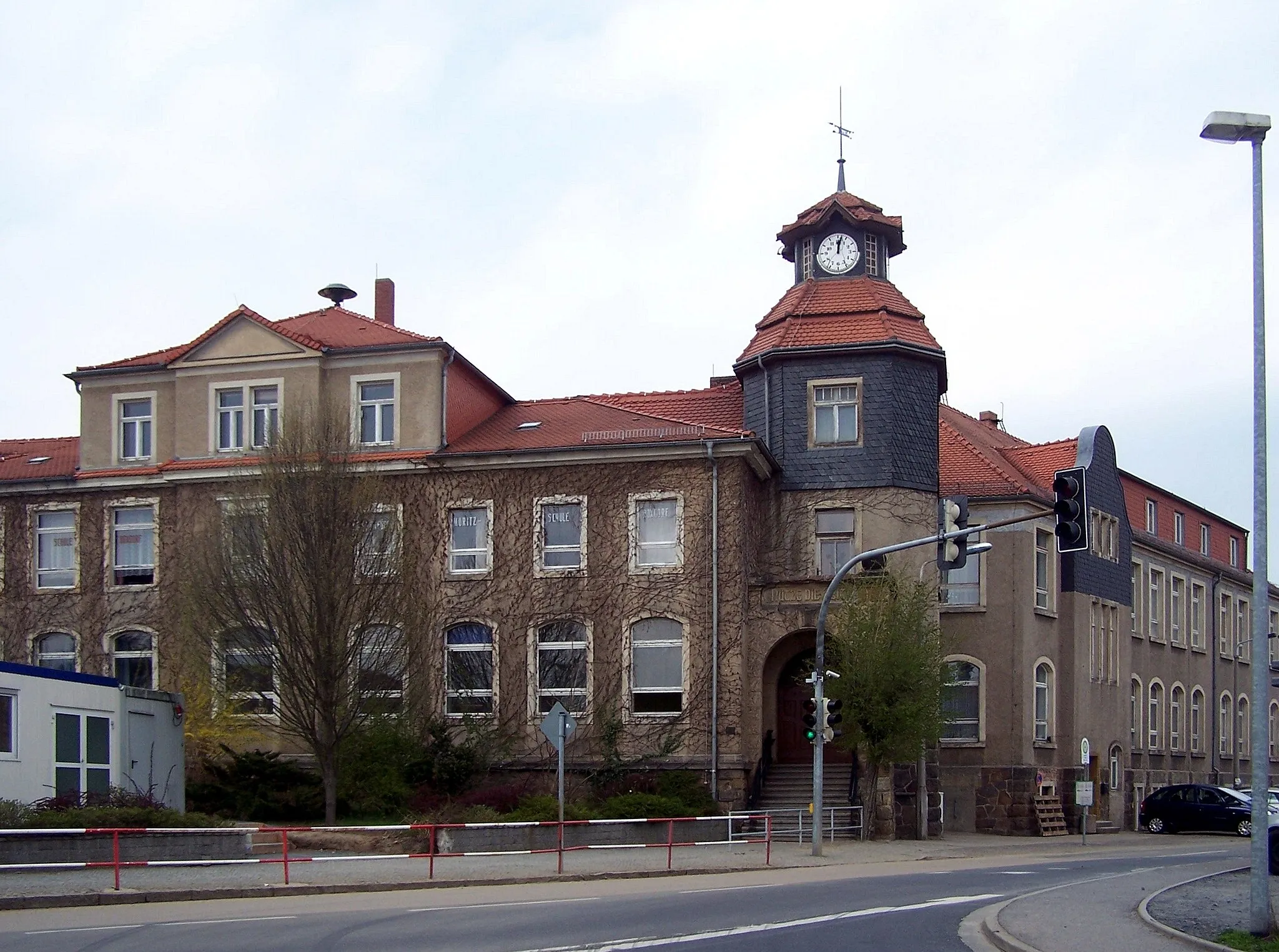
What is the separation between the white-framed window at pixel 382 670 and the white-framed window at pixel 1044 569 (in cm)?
1853

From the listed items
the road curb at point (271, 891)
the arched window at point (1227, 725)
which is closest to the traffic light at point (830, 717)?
the road curb at point (271, 891)

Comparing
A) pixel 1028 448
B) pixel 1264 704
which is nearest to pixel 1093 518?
pixel 1028 448

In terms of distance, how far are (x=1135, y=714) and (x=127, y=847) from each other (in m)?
35.4

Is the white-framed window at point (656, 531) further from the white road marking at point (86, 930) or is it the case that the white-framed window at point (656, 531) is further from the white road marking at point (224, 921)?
the white road marking at point (86, 930)

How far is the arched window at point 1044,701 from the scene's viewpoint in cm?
4094

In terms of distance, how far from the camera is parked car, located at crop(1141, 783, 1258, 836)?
40.5 metres

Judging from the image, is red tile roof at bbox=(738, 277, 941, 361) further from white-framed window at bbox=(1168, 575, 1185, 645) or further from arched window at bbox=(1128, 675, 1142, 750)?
white-framed window at bbox=(1168, 575, 1185, 645)

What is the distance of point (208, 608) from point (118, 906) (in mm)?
13338

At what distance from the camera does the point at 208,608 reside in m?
30.6

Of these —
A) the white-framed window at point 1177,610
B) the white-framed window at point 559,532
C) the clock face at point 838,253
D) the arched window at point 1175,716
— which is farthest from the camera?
the white-framed window at point 1177,610

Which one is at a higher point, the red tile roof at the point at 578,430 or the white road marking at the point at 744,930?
the red tile roof at the point at 578,430

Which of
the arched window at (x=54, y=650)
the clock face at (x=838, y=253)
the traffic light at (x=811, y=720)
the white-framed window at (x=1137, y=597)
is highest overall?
the clock face at (x=838, y=253)

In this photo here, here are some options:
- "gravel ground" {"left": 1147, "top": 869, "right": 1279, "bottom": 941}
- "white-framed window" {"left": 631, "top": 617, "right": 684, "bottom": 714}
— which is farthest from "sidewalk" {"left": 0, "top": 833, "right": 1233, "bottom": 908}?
"gravel ground" {"left": 1147, "top": 869, "right": 1279, "bottom": 941}

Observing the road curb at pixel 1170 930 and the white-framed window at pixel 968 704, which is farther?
the white-framed window at pixel 968 704
